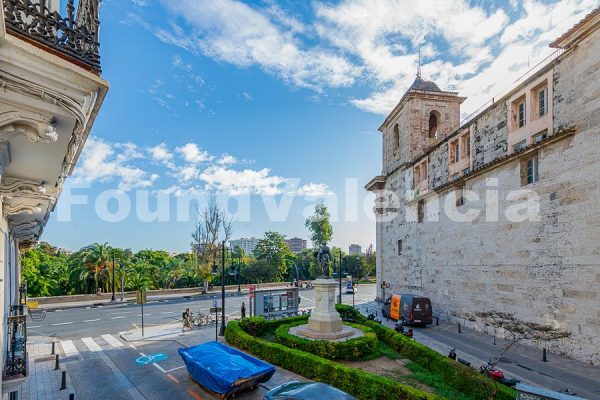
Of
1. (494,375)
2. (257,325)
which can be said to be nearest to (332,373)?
(494,375)

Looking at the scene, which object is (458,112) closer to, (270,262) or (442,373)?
(442,373)

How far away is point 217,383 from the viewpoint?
34.6 ft

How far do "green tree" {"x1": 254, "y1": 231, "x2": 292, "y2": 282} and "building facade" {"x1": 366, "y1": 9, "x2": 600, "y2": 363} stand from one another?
2979 cm

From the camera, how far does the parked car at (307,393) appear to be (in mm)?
8641

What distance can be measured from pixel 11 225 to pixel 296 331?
517 inches

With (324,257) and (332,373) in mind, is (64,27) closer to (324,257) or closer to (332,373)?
(332,373)

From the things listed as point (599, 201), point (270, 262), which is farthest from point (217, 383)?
point (270, 262)

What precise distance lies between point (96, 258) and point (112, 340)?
909 inches

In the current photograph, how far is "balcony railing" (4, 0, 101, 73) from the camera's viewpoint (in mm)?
3318

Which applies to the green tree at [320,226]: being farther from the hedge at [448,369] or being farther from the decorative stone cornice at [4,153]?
the decorative stone cornice at [4,153]

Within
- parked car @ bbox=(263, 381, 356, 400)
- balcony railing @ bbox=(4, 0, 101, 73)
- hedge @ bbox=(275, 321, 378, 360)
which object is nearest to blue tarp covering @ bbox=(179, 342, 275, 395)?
parked car @ bbox=(263, 381, 356, 400)

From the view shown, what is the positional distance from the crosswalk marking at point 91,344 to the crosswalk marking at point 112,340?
666 millimetres

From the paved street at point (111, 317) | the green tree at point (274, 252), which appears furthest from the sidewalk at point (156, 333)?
the green tree at point (274, 252)

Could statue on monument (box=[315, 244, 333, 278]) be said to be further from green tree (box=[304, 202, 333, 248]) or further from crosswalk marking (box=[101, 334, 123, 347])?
green tree (box=[304, 202, 333, 248])
